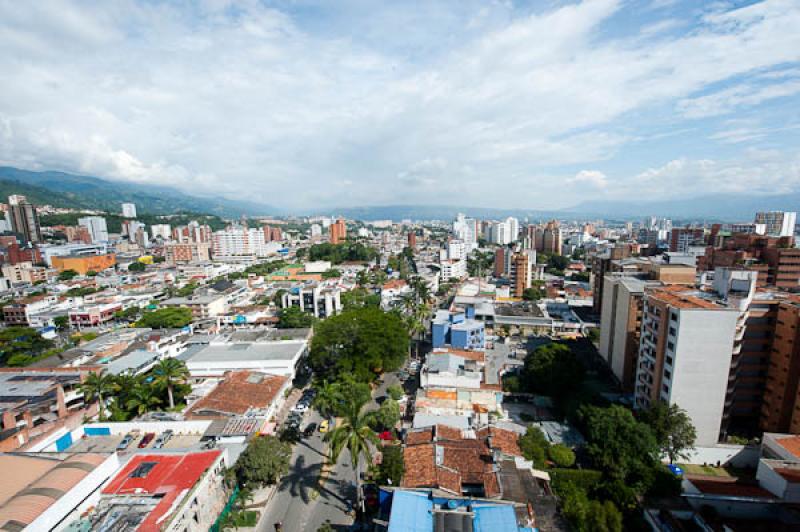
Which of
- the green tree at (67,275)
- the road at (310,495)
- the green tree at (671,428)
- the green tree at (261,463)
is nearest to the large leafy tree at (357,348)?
the road at (310,495)

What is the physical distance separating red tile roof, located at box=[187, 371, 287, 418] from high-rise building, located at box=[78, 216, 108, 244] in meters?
115

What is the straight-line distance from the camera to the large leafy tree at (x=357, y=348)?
89.6 ft

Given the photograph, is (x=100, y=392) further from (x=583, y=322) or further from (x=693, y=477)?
(x=583, y=322)

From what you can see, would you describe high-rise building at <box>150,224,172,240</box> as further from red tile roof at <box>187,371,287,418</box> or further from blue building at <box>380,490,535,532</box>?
blue building at <box>380,490,535,532</box>

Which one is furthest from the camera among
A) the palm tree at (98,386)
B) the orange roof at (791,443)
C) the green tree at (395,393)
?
the green tree at (395,393)

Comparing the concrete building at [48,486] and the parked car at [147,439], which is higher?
the concrete building at [48,486]

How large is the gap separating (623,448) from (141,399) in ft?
88.0

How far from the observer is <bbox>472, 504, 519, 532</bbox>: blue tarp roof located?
1127 centimetres

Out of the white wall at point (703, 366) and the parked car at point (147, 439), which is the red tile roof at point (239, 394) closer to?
the parked car at point (147, 439)

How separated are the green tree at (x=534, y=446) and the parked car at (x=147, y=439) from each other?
19.8m

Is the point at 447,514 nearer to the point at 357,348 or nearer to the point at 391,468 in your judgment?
the point at 391,468

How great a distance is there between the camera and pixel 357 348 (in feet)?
91.9

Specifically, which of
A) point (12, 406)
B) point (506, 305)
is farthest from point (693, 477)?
point (12, 406)

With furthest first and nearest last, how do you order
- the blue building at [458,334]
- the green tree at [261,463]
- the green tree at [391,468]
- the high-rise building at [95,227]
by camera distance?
the high-rise building at [95,227]
the blue building at [458,334]
the green tree at [261,463]
the green tree at [391,468]
